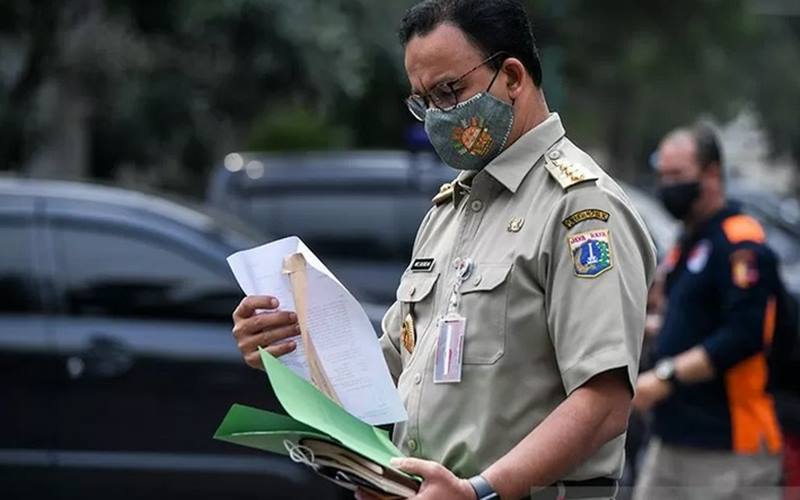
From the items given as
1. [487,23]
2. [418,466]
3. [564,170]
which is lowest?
[418,466]

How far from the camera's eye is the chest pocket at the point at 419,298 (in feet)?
9.73

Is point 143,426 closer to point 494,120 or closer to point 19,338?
point 19,338

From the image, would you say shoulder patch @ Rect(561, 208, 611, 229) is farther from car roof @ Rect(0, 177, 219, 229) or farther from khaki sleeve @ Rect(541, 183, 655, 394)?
car roof @ Rect(0, 177, 219, 229)

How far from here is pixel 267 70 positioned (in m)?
13.8

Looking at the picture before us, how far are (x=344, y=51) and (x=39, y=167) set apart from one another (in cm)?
361

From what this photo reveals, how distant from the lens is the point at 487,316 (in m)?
2.78

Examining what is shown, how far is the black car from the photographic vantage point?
6.48m

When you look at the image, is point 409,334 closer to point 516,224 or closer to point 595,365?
point 516,224

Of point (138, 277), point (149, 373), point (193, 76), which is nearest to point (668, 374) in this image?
point (149, 373)

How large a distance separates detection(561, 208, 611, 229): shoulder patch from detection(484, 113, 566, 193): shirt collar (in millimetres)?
163

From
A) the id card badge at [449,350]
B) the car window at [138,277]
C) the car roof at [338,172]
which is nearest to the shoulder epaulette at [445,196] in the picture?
the id card badge at [449,350]

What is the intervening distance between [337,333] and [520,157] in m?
0.46

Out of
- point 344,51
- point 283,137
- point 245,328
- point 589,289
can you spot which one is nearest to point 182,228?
point 245,328

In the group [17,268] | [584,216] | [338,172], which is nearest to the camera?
[584,216]
